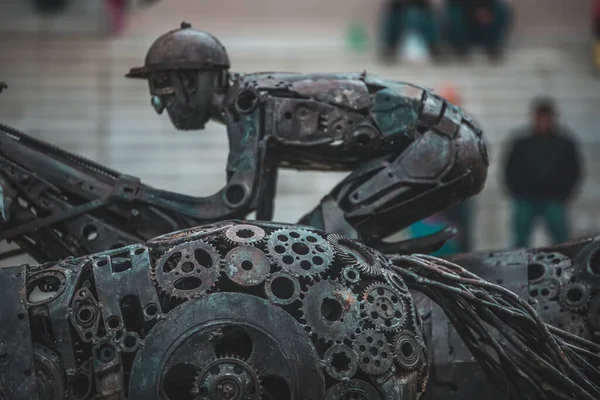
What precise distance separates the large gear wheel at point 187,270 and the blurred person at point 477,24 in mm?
12776

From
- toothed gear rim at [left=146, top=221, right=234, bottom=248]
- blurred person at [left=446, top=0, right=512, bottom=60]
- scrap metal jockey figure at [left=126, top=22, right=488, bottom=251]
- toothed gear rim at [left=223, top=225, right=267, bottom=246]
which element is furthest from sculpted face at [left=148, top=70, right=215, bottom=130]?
blurred person at [left=446, top=0, right=512, bottom=60]

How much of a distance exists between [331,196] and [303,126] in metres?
0.45

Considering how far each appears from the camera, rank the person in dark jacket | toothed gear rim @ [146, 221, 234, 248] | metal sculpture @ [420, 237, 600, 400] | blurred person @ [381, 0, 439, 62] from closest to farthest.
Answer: toothed gear rim @ [146, 221, 234, 248], metal sculpture @ [420, 237, 600, 400], the person in dark jacket, blurred person @ [381, 0, 439, 62]

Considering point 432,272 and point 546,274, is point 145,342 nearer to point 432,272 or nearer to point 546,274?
point 432,272

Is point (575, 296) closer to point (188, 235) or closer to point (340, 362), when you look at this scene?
point (340, 362)

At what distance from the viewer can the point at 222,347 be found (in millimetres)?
7289

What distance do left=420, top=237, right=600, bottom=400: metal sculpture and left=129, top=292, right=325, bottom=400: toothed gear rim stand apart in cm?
150

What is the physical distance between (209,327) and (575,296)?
2.43 m

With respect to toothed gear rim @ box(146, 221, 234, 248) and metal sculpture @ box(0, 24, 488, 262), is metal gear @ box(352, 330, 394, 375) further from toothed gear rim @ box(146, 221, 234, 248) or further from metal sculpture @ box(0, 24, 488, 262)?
metal sculpture @ box(0, 24, 488, 262)

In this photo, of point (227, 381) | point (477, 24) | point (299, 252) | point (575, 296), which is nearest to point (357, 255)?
point (299, 252)

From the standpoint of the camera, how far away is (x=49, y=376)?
286 inches

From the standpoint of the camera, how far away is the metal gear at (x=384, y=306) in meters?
7.45

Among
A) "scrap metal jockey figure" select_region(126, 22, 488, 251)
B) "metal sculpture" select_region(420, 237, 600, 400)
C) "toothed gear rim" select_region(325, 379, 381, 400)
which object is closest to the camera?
"toothed gear rim" select_region(325, 379, 381, 400)

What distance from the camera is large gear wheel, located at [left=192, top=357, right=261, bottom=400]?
7.15 metres
